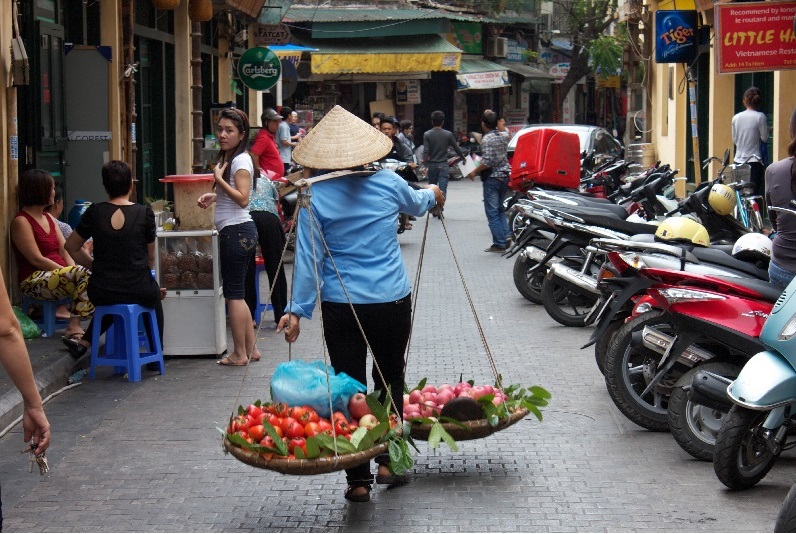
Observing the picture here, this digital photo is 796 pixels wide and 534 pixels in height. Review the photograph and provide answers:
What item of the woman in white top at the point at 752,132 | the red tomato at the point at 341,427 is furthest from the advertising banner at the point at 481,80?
the red tomato at the point at 341,427

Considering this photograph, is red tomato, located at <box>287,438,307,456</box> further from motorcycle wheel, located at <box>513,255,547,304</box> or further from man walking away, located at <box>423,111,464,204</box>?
man walking away, located at <box>423,111,464,204</box>

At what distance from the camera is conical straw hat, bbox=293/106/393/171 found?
5699 millimetres

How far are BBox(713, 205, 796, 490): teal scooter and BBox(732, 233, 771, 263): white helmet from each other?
1283mm

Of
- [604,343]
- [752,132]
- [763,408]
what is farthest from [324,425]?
[752,132]

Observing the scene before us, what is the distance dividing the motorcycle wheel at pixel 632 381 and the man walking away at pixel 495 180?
9.51 m

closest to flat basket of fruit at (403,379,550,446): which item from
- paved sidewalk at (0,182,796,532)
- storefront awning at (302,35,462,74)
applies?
paved sidewalk at (0,182,796,532)

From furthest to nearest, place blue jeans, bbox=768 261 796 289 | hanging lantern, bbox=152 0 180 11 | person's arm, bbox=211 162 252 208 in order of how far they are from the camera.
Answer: hanging lantern, bbox=152 0 180 11, person's arm, bbox=211 162 252 208, blue jeans, bbox=768 261 796 289

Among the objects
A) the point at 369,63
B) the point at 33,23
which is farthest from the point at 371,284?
the point at 369,63

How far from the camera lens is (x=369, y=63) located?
35.9 metres

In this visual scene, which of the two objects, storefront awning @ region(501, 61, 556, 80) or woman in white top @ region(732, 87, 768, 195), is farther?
storefront awning @ region(501, 61, 556, 80)

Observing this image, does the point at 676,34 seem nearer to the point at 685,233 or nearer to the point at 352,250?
the point at 685,233

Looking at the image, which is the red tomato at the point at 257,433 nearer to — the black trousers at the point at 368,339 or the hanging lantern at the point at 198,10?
the black trousers at the point at 368,339

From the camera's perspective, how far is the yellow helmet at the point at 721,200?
10266mm

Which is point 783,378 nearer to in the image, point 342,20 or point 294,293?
point 294,293
